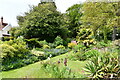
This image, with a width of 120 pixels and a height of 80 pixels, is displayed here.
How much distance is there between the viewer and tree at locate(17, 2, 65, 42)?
9.27 meters

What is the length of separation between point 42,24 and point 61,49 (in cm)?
260

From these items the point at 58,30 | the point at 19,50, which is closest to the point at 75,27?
the point at 58,30

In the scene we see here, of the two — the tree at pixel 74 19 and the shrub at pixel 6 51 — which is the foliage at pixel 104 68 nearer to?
the shrub at pixel 6 51

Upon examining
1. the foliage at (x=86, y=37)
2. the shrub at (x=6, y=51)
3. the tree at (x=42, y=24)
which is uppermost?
the tree at (x=42, y=24)

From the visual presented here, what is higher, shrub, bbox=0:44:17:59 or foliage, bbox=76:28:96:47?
foliage, bbox=76:28:96:47

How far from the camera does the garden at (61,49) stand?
3.39m

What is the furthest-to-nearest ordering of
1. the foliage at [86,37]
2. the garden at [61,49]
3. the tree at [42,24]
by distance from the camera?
the tree at [42,24], the foliage at [86,37], the garden at [61,49]

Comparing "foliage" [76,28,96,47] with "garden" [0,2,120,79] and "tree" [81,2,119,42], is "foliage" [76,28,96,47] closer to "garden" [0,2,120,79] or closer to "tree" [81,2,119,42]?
"garden" [0,2,120,79]

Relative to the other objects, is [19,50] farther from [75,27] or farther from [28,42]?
[75,27]

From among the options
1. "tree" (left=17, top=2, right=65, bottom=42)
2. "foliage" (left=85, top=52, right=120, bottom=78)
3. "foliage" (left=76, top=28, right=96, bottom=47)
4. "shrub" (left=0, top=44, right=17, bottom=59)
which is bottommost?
"foliage" (left=85, top=52, right=120, bottom=78)

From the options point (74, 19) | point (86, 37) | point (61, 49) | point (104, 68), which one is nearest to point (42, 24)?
point (61, 49)

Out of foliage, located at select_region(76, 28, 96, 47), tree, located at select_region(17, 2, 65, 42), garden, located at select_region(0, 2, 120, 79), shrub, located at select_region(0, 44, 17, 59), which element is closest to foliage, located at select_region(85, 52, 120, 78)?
garden, located at select_region(0, 2, 120, 79)

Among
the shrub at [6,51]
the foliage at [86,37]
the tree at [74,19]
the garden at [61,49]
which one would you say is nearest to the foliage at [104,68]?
the garden at [61,49]

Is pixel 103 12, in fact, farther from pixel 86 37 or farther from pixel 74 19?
pixel 74 19
